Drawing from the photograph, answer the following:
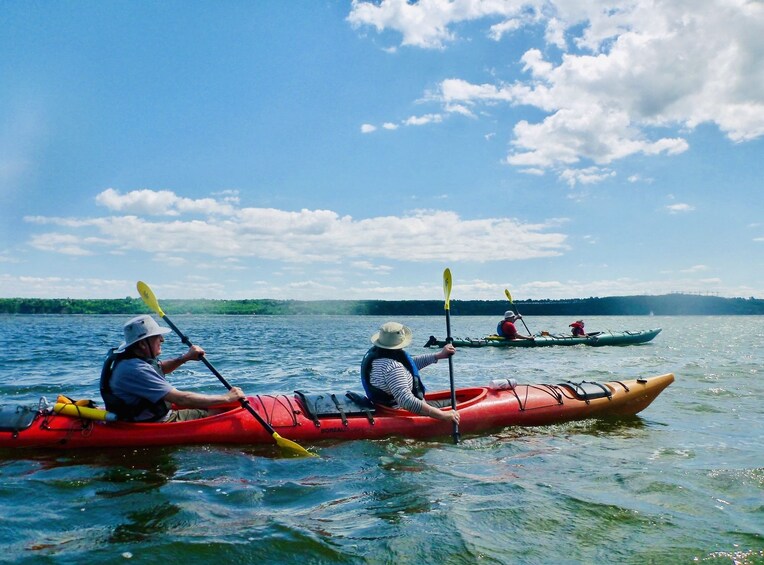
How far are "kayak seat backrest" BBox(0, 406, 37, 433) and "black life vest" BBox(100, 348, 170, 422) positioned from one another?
0.83 meters

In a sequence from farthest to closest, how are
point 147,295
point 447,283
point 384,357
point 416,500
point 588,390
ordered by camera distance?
point 447,283
point 588,390
point 147,295
point 384,357
point 416,500

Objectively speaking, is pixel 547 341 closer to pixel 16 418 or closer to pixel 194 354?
pixel 194 354

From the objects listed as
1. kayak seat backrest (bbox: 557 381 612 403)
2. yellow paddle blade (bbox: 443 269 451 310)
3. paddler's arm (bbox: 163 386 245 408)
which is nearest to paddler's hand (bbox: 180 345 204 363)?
paddler's arm (bbox: 163 386 245 408)

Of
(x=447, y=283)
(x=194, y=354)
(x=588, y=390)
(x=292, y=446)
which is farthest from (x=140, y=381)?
(x=588, y=390)

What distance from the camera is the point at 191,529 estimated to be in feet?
14.0

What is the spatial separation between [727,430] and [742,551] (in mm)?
4807

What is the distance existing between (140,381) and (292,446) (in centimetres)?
176

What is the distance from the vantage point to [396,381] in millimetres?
7004

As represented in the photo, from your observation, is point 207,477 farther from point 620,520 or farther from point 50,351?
point 50,351

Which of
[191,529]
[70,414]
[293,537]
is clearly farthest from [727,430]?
[70,414]

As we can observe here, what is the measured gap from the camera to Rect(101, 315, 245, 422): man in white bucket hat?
5891 millimetres

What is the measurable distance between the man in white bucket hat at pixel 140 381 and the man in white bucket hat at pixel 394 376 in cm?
181

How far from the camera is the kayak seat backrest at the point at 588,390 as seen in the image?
8.64 m

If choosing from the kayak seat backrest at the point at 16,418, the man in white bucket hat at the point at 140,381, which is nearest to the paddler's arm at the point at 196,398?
the man in white bucket hat at the point at 140,381
